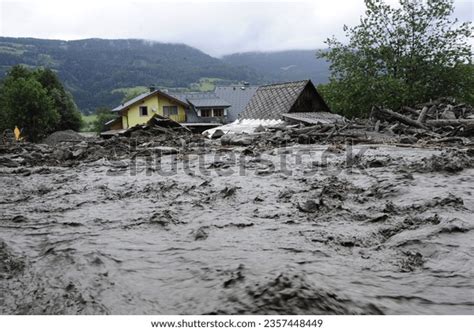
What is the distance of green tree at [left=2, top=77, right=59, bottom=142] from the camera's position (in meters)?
33.9

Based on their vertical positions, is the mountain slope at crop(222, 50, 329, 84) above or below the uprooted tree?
above

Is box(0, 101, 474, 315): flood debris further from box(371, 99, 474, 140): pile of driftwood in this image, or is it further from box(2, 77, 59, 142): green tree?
box(2, 77, 59, 142): green tree

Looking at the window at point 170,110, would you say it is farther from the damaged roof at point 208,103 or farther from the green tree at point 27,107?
the green tree at point 27,107

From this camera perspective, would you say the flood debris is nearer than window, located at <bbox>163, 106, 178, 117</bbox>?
Yes

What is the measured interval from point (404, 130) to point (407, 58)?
1121 cm

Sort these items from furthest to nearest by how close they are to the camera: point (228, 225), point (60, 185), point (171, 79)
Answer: point (171, 79) < point (60, 185) < point (228, 225)

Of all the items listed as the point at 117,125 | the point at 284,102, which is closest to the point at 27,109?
the point at 117,125

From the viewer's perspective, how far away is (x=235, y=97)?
47.2 m

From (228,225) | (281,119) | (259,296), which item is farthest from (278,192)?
(281,119)

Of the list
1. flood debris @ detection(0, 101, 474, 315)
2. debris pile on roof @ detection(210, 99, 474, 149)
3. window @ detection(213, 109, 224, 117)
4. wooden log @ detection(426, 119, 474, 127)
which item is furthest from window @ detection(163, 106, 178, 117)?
flood debris @ detection(0, 101, 474, 315)

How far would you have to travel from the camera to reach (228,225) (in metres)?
4.77
